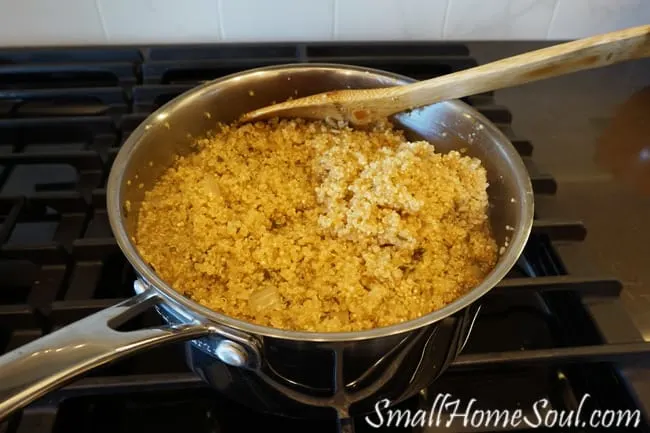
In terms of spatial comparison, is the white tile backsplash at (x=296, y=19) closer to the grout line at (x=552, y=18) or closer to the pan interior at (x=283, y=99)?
the grout line at (x=552, y=18)

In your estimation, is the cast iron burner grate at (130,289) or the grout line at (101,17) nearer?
the cast iron burner grate at (130,289)

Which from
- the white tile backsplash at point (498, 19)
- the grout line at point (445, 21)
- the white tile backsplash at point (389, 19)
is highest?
the white tile backsplash at point (498, 19)

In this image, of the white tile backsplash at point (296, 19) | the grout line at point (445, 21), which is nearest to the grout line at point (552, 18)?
the white tile backsplash at point (296, 19)

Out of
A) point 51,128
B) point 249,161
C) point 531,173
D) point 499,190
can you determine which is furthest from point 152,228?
point 531,173

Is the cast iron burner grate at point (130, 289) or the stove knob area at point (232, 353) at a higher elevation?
the cast iron burner grate at point (130, 289)

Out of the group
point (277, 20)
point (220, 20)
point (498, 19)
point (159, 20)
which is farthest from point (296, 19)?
point (498, 19)

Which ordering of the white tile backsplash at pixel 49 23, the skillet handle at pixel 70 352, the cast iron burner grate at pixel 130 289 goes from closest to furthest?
the skillet handle at pixel 70 352 → the cast iron burner grate at pixel 130 289 → the white tile backsplash at pixel 49 23

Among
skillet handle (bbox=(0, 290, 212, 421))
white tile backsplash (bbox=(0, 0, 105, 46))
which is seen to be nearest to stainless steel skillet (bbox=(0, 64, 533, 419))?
skillet handle (bbox=(0, 290, 212, 421))

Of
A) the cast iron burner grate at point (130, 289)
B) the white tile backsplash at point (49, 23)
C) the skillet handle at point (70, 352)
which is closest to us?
the skillet handle at point (70, 352)
